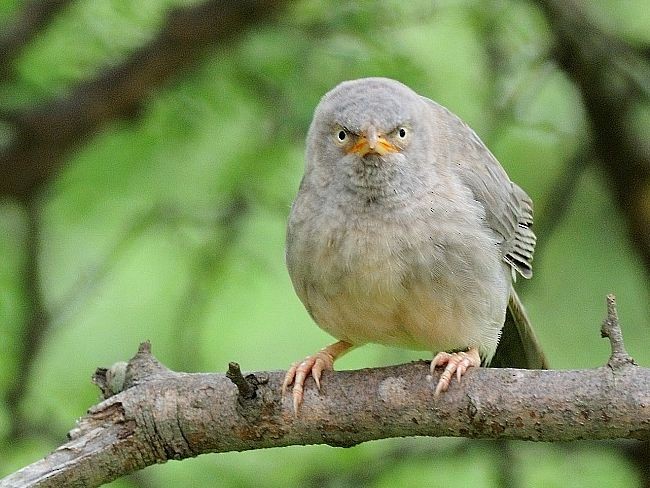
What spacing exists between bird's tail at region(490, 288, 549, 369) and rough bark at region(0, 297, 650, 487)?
1.16 metres

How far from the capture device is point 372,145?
4.25 metres

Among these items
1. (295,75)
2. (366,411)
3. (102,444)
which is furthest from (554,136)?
(102,444)

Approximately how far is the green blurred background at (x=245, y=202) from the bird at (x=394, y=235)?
1593 millimetres

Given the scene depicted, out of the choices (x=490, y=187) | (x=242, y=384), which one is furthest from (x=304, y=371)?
(x=490, y=187)

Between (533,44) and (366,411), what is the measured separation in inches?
142

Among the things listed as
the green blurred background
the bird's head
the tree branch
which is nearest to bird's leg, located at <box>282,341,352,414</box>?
the bird's head

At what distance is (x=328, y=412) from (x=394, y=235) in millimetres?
713

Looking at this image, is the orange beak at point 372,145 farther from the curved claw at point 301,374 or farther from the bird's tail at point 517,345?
the bird's tail at point 517,345

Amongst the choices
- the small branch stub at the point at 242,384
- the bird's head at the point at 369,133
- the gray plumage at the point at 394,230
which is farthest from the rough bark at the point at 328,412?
the bird's head at the point at 369,133

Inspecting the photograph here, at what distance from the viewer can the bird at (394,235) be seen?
4121 millimetres

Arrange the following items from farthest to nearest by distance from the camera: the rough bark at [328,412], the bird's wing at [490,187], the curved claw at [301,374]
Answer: the bird's wing at [490,187] < the curved claw at [301,374] < the rough bark at [328,412]

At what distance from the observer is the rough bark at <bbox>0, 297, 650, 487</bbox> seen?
11.8ft

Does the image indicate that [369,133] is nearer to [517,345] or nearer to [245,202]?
[517,345]

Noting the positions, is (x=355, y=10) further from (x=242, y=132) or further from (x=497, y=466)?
(x=497, y=466)
